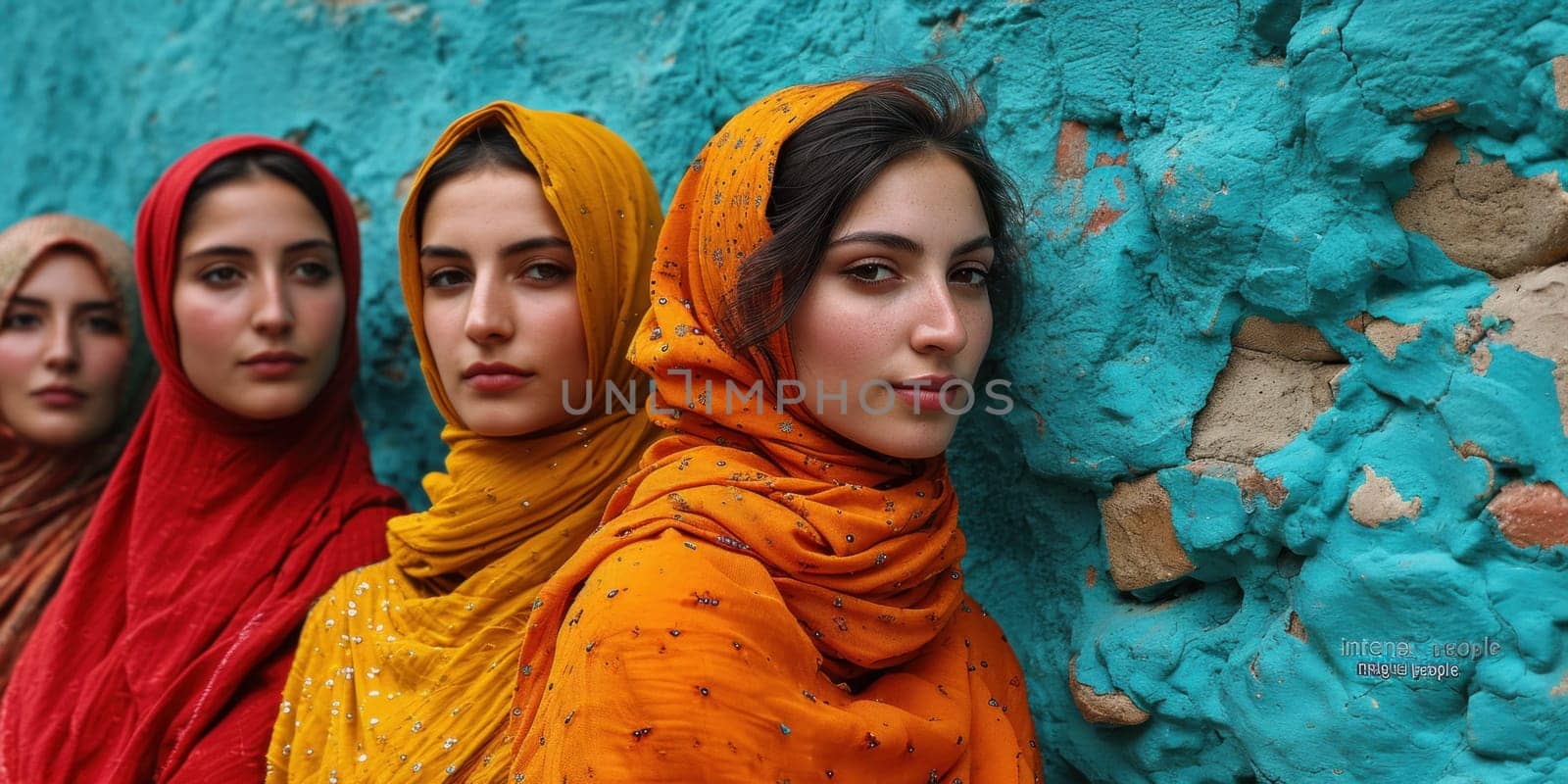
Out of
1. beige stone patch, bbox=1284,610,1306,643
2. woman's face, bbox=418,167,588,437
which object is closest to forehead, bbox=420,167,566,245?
woman's face, bbox=418,167,588,437

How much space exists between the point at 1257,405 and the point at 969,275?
0.40m

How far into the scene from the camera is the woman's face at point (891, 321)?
1606mm

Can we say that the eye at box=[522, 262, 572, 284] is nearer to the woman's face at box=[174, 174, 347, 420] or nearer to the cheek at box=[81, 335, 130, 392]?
the woman's face at box=[174, 174, 347, 420]

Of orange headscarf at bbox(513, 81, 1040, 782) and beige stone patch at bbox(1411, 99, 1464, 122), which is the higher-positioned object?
beige stone patch at bbox(1411, 99, 1464, 122)

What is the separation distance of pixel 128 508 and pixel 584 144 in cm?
116

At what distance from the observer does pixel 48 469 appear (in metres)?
2.62

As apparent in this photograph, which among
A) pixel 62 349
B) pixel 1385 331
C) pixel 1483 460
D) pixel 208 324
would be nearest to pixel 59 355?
pixel 62 349

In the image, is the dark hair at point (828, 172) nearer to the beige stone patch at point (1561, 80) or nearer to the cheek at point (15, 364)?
the beige stone patch at point (1561, 80)

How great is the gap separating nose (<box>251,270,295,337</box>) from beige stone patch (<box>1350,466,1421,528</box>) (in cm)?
172

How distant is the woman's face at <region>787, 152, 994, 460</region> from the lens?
1606mm

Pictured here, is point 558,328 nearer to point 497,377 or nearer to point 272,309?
point 497,377

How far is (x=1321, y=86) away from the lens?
1.52 metres

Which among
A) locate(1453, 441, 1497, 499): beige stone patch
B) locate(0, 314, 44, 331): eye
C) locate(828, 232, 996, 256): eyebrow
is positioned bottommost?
locate(1453, 441, 1497, 499): beige stone patch

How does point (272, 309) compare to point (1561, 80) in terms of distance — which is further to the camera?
point (272, 309)
